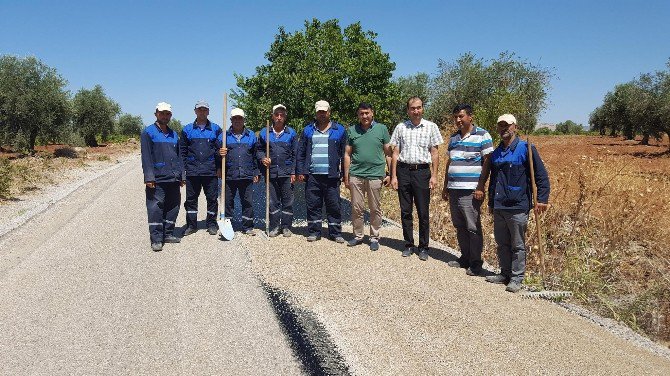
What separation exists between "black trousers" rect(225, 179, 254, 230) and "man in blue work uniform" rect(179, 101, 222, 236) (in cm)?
22

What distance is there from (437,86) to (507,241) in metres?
35.8

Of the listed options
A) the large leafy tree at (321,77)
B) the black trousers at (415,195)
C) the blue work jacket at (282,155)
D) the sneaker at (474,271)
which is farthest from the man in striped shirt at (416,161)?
the large leafy tree at (321,77)

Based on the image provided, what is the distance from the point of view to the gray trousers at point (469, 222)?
5500 millimetres

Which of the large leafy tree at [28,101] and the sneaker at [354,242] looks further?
the large leafy tree at [28,101]

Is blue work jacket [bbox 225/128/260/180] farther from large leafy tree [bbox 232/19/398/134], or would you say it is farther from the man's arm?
large leafy tree [bbox 232/19/398/134]

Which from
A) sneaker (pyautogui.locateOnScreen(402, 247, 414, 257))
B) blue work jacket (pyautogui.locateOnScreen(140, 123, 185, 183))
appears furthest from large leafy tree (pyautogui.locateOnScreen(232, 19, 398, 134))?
sneaker (pyautogui.locateOnScreen(402, 247, 414, 257))

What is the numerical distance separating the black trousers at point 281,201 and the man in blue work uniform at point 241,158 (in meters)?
0.34

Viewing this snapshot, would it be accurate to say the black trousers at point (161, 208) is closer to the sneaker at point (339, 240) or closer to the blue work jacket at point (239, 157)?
the blue work jacket at point (239, 157)

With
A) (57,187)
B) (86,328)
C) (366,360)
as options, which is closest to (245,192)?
(86,328)

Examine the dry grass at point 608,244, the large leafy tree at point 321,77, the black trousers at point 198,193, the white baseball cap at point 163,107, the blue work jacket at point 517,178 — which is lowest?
the dry grass at point 608,244

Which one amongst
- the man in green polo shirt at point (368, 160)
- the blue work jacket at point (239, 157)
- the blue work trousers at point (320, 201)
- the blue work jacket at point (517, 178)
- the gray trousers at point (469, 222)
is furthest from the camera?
the blue work jacket at point (239, 157)

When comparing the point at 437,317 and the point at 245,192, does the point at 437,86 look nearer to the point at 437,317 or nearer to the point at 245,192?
the point at 245,192

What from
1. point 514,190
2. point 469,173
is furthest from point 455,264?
point 514,190

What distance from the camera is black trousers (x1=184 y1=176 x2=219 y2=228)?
7219 millimetres
